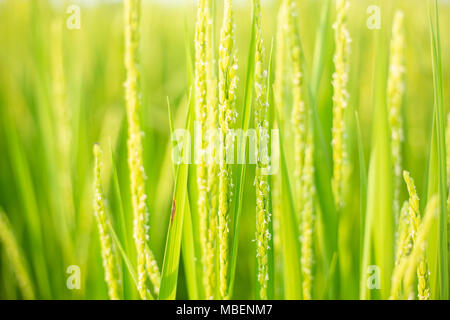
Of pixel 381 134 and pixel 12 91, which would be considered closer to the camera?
pixel 381 134

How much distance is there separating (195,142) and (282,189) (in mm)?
138

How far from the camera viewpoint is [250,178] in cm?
91

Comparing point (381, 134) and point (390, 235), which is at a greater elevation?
point (381, 134)

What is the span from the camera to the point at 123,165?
0.79 meters

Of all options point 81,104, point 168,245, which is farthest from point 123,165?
point 168,245

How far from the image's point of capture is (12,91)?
1086 mm

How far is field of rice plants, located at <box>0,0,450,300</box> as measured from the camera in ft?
1.44

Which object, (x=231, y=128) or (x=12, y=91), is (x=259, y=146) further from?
(x=12, y=91)

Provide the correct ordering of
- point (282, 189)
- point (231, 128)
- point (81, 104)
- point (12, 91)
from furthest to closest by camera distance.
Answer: point (12, 91)
point (81, 104)
point (282, 189)
point (231, 128)

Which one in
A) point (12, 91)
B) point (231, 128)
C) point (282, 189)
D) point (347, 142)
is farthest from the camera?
point (12, 91)

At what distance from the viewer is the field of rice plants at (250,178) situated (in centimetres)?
44
